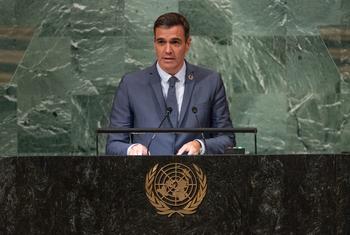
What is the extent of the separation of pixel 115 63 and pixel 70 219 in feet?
10.2

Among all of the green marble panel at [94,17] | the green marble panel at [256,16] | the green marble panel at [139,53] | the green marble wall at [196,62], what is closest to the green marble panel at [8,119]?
the green marble wall at [196,62]

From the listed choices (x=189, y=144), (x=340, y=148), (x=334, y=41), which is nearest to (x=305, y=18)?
(x=334, y=41)

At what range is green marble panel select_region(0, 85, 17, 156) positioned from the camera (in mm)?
6980

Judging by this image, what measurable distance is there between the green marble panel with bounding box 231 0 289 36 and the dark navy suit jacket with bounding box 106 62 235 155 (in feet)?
6.03

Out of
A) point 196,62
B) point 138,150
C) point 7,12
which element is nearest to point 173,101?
point 138,150

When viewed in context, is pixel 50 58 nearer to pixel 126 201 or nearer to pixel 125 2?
pixel 125 2

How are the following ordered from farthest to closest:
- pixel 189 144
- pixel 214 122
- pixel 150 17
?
pixel 150 17
pixel 214 122
pixel 189 144

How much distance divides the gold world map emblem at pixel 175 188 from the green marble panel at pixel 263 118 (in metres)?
3.00

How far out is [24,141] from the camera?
6996mm

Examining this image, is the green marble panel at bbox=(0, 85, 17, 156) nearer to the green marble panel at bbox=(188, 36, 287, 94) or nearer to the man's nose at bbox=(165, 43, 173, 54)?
the green marble panel at bbox=(188, 36, 287, 94)

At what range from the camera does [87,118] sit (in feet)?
22.9

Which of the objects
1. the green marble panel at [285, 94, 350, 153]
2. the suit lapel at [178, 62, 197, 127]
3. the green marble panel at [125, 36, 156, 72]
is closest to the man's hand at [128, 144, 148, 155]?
the suit lapel at [178, 62, 197, 127]

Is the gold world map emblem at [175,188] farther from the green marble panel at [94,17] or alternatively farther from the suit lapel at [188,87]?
the green marble panel at [94,17]

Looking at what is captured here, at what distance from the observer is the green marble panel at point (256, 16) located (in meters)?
6.99
